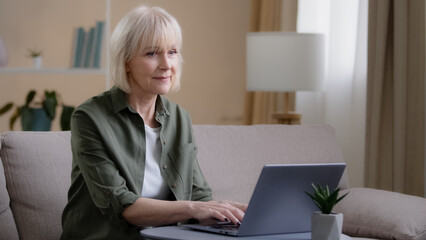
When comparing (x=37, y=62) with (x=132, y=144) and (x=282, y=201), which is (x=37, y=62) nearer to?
(x=132, y=144)

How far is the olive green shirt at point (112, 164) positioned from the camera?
1.84m

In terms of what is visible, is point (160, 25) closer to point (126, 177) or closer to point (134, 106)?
point (134, 106)

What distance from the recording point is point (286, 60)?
11.5 feet

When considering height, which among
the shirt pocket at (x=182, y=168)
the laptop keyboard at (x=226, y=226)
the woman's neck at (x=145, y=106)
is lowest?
the laptop keyboard at (x=226, y=226)

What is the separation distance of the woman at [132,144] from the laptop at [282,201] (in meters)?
0.19

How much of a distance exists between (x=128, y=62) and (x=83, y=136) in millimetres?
264

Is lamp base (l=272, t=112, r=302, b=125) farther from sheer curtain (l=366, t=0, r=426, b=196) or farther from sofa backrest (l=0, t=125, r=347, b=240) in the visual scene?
sofa backrest (l=0, t=125, r=347, b=240)

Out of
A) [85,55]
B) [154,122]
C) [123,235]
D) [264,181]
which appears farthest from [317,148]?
[85,55]

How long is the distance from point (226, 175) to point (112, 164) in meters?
0.89

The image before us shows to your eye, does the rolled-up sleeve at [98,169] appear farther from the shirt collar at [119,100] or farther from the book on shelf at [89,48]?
the book on shelf at [89,48]

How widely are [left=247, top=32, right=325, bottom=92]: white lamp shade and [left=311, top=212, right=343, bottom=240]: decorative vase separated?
2059 mm

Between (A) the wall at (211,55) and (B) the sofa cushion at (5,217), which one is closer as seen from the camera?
(B) the sofa cushion at (5,217)

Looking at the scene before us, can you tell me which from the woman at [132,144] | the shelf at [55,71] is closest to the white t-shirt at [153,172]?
the woman at [132,144]

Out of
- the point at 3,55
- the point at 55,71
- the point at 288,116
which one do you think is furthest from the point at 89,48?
the point at 288,116
